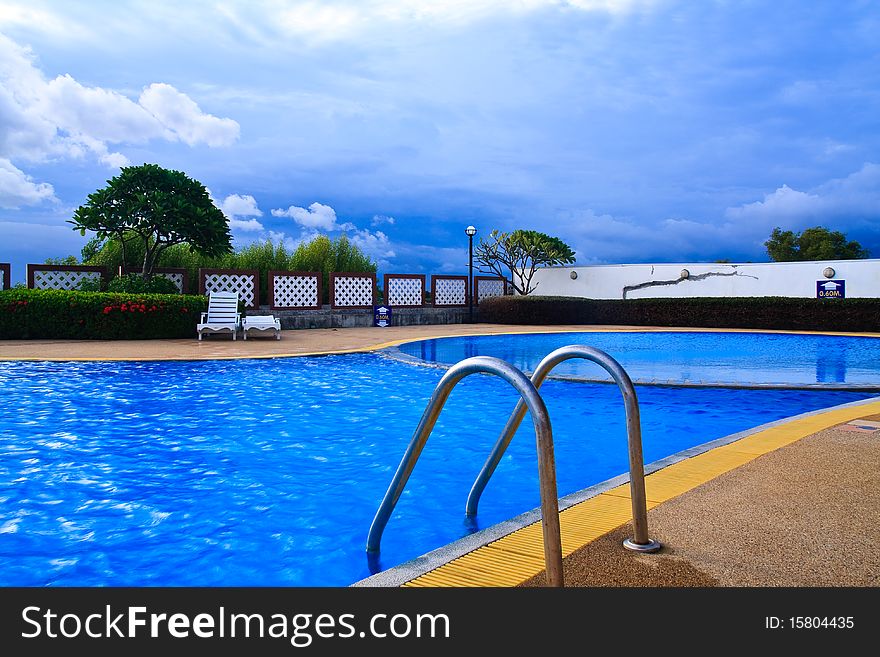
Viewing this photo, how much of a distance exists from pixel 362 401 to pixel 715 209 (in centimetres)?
3083

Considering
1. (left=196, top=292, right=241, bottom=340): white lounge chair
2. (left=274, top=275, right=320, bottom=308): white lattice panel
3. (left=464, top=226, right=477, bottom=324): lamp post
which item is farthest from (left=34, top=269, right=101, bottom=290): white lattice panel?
(left=464, top=226, right=477, bottom=324): lamp post

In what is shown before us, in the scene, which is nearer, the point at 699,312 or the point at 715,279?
the point at 699,312

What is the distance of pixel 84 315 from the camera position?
12.3 m

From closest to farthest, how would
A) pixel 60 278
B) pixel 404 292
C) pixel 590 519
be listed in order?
pixel 590 519 → pixel 60 278 → pixel 404 292

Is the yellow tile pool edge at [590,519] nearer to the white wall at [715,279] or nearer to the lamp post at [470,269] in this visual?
the lamp post at [470,269]

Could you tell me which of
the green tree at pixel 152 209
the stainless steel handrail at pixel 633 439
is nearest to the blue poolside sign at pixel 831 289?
the green tree at pixel 152 209

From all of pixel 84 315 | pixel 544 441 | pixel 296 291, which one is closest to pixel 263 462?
pixel 544 441

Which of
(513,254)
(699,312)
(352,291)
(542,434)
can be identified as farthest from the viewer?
(513,254)

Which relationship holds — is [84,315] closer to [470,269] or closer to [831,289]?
[470,269]

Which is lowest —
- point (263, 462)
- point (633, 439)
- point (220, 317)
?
point (263, 462)

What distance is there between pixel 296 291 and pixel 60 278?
17.9ft

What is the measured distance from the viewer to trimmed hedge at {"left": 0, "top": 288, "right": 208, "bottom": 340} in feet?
39.4

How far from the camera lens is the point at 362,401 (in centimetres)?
672
